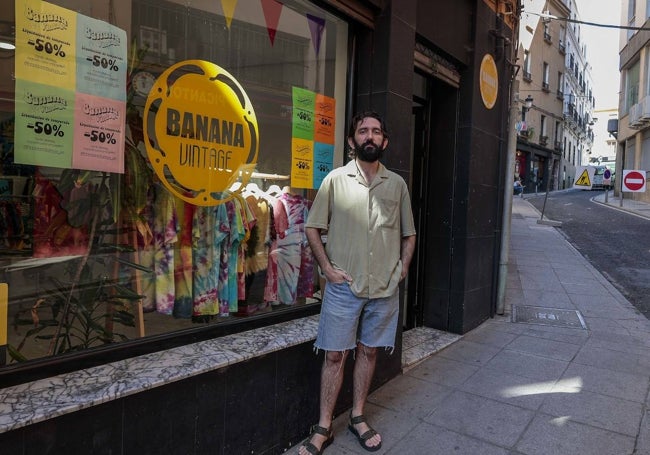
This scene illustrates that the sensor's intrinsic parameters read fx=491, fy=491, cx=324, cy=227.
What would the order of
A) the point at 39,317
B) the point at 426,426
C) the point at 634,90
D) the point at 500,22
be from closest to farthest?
the point at 39,317 → the point at 426,426 → the point at 500,22 → the point at 634,90

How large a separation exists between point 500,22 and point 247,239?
16.0ft

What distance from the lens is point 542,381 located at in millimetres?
4195

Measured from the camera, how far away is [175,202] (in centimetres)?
292

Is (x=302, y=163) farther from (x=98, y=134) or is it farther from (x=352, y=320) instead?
(x=98, y=134)

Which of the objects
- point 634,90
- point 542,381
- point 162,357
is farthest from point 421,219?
point 634,90

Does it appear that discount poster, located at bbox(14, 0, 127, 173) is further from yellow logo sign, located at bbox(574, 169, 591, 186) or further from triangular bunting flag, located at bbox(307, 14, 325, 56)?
yellow logo sign, located at bbox(574, 169, 591, 186)

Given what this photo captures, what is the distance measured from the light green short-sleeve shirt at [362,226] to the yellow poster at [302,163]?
2.42ft

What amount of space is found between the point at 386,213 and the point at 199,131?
1228mm

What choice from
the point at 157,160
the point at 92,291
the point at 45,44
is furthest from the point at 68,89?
the point at 92,291

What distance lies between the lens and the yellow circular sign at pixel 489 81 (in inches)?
233

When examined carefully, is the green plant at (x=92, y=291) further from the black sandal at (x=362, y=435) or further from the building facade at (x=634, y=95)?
the building facade at (x=634, y=95)

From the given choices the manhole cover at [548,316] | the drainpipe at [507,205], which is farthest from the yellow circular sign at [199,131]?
the manhole cover at [548,316]

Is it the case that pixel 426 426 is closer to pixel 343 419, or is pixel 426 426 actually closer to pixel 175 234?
pixel 343 419

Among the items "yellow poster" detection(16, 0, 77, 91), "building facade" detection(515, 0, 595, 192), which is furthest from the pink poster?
"building facade" detection(515, 0, 595, 192)
